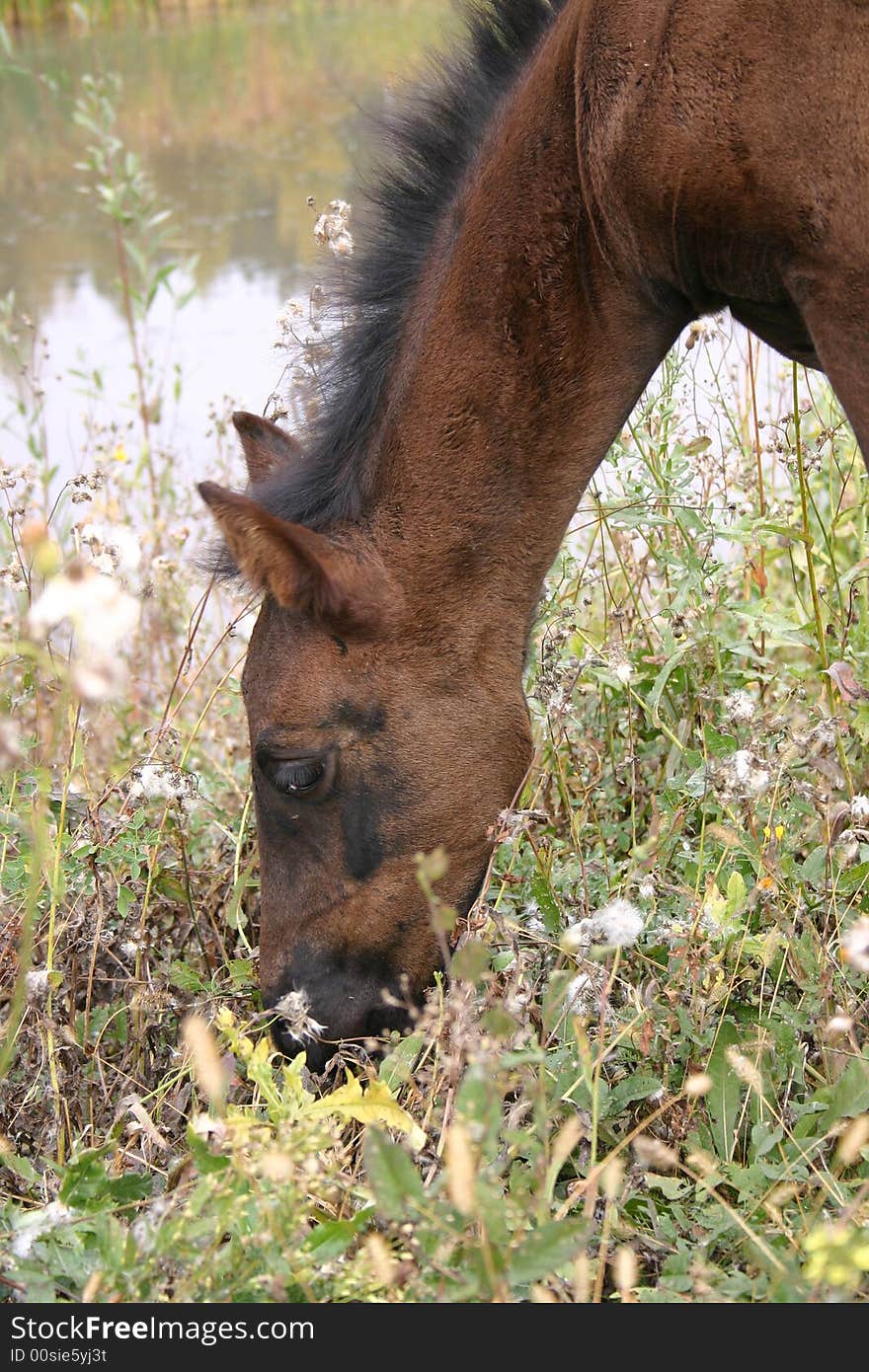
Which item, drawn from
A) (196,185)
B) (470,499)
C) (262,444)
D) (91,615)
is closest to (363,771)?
(470,499)

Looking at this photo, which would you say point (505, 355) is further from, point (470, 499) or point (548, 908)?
point (548, 908)

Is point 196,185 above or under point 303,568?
above

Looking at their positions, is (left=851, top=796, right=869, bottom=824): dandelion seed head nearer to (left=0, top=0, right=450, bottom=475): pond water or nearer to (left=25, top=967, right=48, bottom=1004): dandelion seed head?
(left=25, top=967, right=48, bottom=1004): dandelion seed head

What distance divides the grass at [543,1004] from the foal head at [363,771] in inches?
5.8

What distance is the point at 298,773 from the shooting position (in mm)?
2816

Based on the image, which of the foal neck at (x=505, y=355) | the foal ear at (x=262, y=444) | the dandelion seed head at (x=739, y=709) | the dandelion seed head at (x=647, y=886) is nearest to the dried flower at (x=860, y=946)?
the dandelion seed head at (x=647, y=886)

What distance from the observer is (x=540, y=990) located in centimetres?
299

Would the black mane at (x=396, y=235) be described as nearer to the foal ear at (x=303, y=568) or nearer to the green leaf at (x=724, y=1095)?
the foal ear at (x=303, y=568)

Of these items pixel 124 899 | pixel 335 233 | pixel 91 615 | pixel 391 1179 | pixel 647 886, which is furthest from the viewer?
pixel 335 233

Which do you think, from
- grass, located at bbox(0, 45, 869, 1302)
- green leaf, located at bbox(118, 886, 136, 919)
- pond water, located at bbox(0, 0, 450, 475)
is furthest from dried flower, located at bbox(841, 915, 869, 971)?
pond water, located at bbox(0, 0, 450, 475)

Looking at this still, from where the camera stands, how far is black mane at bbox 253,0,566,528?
2.90 m

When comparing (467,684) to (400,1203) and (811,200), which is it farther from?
(400,1203)

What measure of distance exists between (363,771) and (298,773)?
0.13m

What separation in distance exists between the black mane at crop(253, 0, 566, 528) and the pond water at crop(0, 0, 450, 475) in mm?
2501
